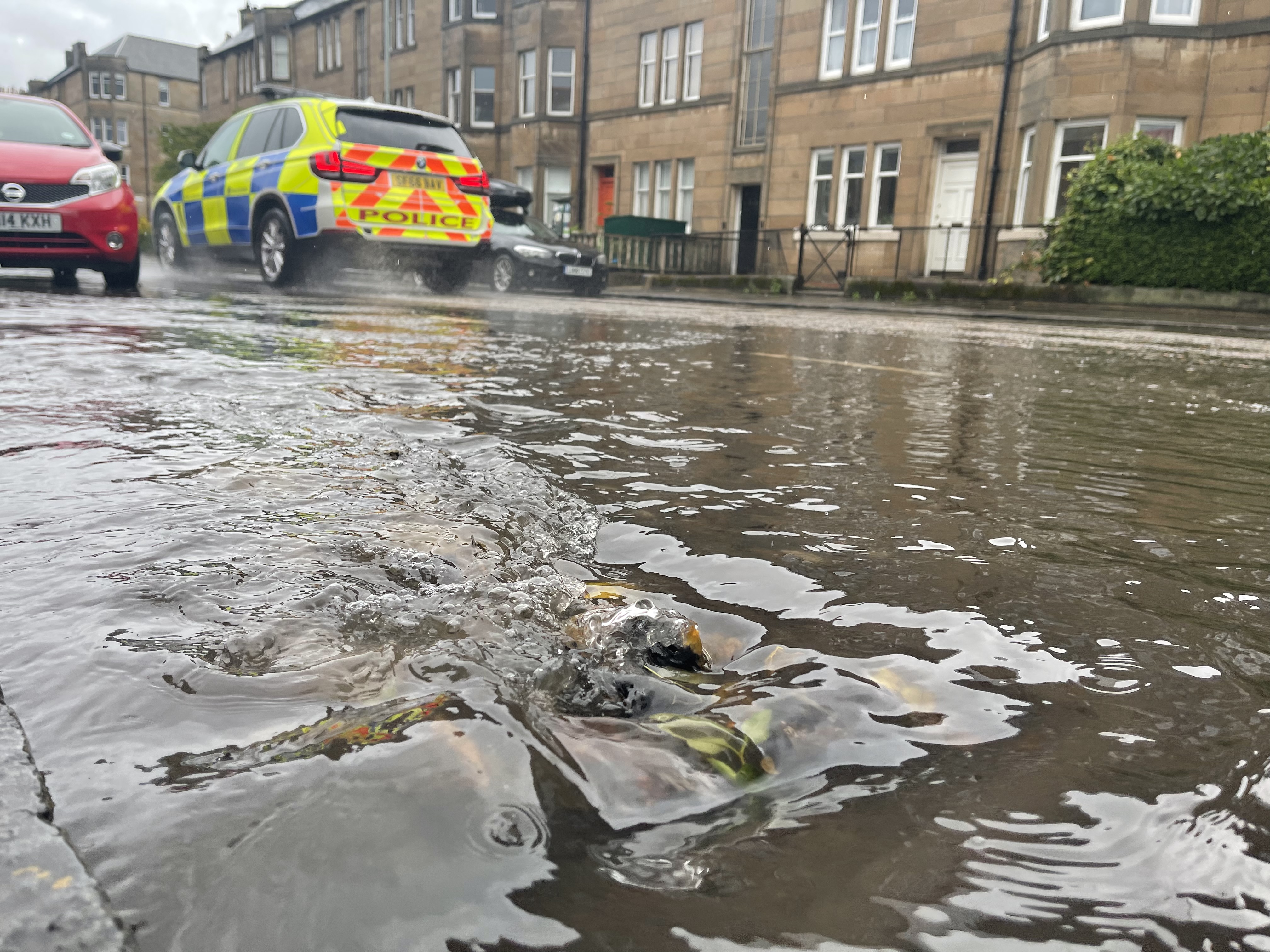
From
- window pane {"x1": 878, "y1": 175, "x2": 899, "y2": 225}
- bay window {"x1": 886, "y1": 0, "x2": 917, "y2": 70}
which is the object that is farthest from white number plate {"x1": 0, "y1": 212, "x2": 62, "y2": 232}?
bay window {"x1": 886, "y1": 0, "x2": 917, "y2": 70}

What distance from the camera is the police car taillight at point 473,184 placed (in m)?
10.4

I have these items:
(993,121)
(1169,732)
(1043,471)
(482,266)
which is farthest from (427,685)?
(993,121)

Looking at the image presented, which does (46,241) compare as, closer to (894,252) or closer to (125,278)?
(125,278)

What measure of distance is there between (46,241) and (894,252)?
1843 cm

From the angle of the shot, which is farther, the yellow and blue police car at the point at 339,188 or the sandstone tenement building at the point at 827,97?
the sandstone tenement building at the point at 827,97

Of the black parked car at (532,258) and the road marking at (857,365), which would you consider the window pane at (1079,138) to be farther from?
the road marking at (857,365)

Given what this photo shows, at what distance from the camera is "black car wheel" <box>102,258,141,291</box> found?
30.3 feet

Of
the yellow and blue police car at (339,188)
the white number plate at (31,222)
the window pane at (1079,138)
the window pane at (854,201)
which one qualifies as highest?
the window pane at (1079,138)

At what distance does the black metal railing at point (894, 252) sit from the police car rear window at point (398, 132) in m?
11.7

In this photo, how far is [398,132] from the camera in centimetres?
991

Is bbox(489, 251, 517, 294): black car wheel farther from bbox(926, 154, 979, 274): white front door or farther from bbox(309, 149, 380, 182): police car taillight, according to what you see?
bbox(926, 154, 979, 274): white front door

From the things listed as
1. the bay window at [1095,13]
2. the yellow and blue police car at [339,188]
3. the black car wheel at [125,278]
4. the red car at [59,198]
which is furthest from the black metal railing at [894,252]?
the red car at [59,198]

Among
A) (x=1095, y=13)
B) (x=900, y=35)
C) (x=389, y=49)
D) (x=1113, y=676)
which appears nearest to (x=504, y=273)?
(x=900, y=35)

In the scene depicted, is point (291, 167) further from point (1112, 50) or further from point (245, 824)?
point (1112, 50)
